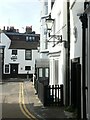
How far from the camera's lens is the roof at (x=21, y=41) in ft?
216

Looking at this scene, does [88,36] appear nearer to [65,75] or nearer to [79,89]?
[79,89]

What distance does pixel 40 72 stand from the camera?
36531 mm

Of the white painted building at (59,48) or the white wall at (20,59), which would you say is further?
the white wall at (20,59)

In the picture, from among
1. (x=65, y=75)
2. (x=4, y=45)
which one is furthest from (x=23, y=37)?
(x=65, y=75)

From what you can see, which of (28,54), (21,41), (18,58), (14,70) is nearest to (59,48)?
(14,70)

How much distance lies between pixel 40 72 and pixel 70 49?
1975cm

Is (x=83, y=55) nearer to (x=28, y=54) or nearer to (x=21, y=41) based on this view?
(x=28, y=54)

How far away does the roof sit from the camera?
65.8m

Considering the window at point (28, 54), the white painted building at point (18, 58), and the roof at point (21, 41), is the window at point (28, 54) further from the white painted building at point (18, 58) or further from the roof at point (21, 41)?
the roof at point (21, 41)

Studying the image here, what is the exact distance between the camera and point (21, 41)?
69312 mm

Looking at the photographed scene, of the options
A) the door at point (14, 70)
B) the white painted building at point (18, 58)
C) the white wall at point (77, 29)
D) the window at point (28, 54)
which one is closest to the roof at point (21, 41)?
the white painted building at point (18, 58)

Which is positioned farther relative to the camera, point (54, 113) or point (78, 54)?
point (54, 113)

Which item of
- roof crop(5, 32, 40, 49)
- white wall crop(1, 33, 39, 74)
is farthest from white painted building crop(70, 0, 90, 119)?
roof crop(5, 32, 40, 49)

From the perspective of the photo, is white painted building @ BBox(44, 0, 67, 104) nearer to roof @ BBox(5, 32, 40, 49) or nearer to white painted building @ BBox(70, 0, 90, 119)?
white painted building @ BBox(70, 0, 90, 119)
